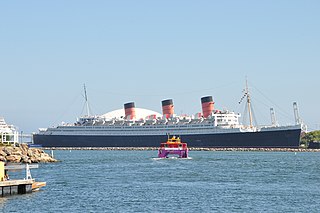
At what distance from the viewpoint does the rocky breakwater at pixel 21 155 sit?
251 ft

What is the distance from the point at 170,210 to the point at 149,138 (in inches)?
4847

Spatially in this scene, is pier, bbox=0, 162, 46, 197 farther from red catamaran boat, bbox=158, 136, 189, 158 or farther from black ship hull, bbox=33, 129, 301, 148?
black ship hull, bbox=33, 129, 301, 148

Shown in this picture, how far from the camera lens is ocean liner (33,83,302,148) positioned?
144 metres

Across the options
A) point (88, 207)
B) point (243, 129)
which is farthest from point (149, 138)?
point (88, 207)

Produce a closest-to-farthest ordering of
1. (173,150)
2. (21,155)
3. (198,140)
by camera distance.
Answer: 1. (21,155)
2. (173,150)
3. (198,140)

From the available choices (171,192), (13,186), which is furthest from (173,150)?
(13,186)

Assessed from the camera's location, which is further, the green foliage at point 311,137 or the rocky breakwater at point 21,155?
the green foliage at point 311,137

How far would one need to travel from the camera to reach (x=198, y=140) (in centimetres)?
15300

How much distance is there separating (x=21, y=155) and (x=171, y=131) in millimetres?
82190

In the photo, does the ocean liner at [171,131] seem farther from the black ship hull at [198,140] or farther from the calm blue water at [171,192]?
the calm blue water at [171,192]

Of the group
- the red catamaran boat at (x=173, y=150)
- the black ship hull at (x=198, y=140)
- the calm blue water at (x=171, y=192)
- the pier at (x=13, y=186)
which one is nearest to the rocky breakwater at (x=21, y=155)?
the calm blue water at (x=171, y=192)

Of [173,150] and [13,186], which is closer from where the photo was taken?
[13,186]

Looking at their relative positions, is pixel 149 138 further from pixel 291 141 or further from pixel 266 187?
pixel 266 187

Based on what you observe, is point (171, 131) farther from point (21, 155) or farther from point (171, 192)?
point (171, 192)
